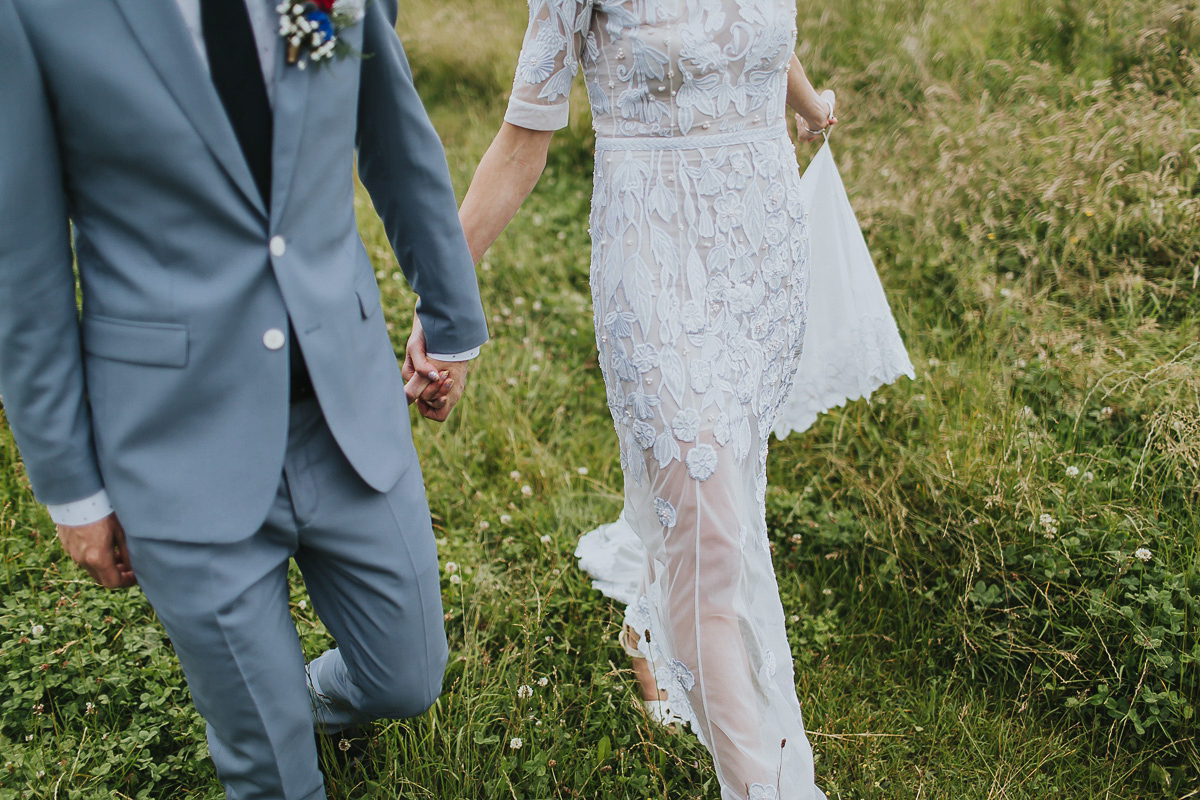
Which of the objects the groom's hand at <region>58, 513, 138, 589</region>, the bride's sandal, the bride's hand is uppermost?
the bride's hand

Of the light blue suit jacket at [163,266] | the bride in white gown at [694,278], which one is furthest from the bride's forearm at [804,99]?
the light blue suit jacket at [163,266]

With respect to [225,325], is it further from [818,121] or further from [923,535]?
[923,535]

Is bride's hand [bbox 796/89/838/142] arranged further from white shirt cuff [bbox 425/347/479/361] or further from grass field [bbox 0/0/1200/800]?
white shirt cuff [bbox 425/347/479/361]

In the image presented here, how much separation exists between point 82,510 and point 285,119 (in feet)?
2.61

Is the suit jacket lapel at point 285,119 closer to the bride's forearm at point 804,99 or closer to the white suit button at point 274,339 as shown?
the white suit button at point 274,339

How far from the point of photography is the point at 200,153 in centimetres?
158

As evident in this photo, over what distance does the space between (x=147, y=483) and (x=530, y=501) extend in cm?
225

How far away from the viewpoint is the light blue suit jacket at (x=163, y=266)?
151 centimetres

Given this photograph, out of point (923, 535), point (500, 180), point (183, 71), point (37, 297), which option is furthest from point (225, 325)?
Result: point (923, 535)

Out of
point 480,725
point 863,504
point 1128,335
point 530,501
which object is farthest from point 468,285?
point 1128,335

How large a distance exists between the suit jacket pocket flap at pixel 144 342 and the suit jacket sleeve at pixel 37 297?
2.4 inches

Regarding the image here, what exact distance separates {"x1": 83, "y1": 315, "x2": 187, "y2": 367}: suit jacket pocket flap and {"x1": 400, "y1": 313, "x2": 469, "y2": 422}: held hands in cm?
65

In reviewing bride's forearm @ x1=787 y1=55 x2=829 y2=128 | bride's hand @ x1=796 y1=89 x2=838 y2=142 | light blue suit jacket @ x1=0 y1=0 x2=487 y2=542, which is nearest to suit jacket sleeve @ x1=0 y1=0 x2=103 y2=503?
light blue suit jacket @ x1=0 y1=0 x2=487 y2=542

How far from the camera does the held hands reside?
7.48 feet
